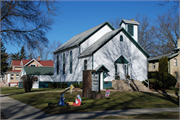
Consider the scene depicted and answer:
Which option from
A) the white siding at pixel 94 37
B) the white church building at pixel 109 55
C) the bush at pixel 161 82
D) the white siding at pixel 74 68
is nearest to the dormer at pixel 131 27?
the white church building at pixel 109 55

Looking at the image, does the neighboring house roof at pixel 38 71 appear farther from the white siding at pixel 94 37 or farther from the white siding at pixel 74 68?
the white siding at pixel 94 37

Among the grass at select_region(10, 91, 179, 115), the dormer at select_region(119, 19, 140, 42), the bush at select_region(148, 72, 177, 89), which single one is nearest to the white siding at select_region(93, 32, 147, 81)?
the bush at select_region(148, 72, 177, 89)

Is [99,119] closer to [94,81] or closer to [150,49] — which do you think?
[94,81]

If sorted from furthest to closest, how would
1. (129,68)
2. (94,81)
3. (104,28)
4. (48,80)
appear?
(48,80) → (104,28) → (129,68) → (94,81)

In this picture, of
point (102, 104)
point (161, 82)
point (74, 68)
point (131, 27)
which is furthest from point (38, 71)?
point (102, 104)

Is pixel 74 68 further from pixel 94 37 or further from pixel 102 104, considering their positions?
pixel 102 104

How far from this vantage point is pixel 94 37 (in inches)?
1131

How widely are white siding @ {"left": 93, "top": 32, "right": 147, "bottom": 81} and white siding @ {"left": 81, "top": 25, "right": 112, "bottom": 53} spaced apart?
355 centimetres

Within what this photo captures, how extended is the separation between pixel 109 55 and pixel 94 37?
4611mm

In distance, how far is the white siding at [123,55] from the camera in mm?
25016

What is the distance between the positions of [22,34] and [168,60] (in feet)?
97.6

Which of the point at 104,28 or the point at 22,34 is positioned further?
the point at 104,28

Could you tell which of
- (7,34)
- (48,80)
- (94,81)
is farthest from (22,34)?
(48,80)

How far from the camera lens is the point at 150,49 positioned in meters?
48.9
